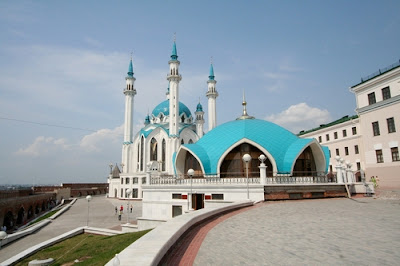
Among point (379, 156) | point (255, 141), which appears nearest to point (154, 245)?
point (255, 141)

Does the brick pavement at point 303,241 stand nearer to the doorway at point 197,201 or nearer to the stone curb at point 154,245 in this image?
the stone curb at point 154,245

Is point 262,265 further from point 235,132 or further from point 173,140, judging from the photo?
point 173,140

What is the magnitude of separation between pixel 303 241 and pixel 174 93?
40.7 meters

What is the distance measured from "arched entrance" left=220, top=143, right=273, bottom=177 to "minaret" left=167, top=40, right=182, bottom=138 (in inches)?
923

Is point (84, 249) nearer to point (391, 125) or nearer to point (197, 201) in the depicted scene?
point (197, 201)

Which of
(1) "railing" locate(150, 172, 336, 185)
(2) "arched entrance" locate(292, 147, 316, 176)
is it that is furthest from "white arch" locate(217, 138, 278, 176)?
(2) "arched entrance" locate(292, 147, 316, 176)

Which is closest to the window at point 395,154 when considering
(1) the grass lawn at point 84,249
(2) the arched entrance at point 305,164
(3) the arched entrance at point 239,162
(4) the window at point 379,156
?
(4) the window at point 379,156

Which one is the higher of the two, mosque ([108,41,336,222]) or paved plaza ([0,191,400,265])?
mosque ([108,41,336,222])

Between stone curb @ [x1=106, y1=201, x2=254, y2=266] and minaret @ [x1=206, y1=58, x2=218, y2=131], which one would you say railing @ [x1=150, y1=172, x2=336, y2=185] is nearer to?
stone curb @ [x1=106, y1=201, x2=254, y2=266]

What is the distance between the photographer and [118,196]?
4816cm

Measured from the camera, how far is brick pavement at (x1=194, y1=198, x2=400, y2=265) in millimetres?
5152

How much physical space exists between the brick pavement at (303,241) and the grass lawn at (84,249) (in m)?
4.31

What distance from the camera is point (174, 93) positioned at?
149 ft

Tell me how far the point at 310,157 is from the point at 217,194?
35.6ft
